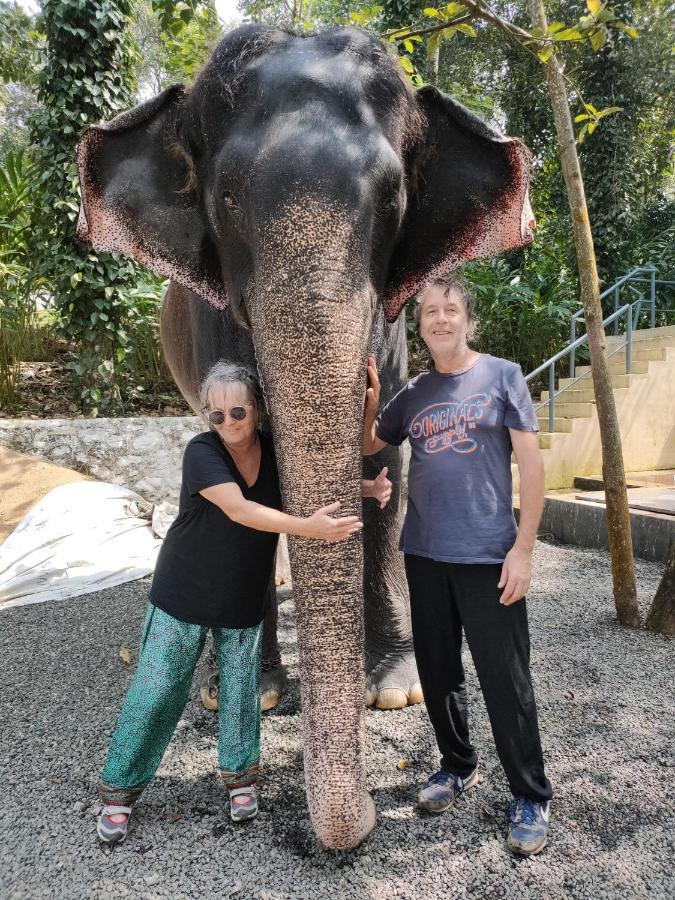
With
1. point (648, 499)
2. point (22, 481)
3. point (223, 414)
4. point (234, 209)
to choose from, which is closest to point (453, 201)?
point (234, 209)

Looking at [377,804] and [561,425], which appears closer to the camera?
[377,804]

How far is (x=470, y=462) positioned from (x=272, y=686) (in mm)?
1460

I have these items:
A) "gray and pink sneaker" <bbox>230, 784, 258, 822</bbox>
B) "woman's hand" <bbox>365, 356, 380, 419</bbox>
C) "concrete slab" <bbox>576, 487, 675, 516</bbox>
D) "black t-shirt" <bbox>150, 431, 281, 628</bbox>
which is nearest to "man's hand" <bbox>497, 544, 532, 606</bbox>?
"woman's hand" <bbox>365, 356, 380, 419</bbox>

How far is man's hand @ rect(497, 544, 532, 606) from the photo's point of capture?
177 cm

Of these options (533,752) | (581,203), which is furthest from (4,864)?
(581,203)

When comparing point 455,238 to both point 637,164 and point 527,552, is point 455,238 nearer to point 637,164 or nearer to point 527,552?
point 527,552

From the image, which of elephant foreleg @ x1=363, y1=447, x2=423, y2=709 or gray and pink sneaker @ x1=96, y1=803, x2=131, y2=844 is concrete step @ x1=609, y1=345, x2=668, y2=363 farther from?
gray and pink sneaker @ x1=96, y1=803, x2=131, y2=844

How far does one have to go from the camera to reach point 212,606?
1.92 metres

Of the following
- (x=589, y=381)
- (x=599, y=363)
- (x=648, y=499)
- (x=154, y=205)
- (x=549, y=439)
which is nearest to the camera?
(x=154, y=205)

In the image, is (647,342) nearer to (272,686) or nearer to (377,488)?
(272,686)

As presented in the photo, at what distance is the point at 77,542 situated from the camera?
16.1 ft

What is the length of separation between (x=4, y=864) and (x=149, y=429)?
4973mm

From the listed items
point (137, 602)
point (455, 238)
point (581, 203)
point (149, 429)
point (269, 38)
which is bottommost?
point (137, 602)

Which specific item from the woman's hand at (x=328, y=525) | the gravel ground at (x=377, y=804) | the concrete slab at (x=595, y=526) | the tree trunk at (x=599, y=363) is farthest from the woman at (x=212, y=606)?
the concrete slab at (x=595, y=526)
